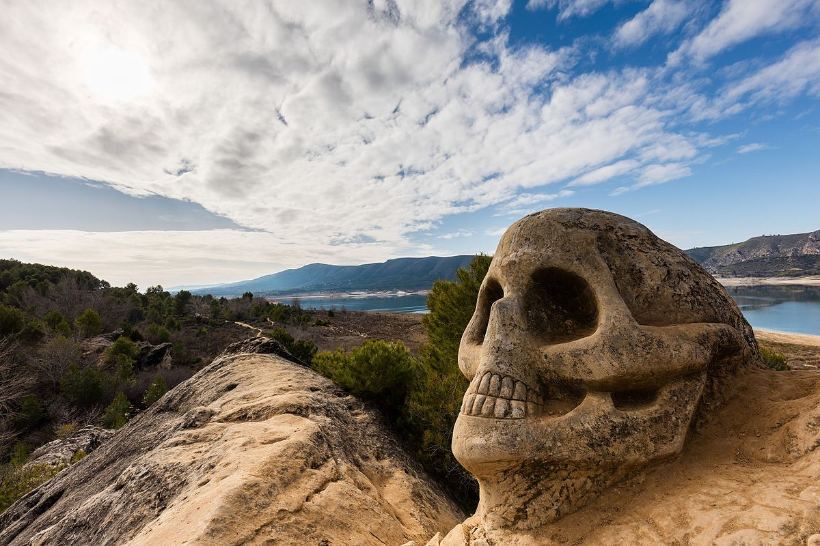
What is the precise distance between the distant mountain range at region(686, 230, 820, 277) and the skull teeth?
167m

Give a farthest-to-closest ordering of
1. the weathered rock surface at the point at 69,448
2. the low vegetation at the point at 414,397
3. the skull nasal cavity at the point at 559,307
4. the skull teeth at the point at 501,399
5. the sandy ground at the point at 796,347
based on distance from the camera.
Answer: the sandy ground at the point at 796,347 → the weathered rock surface at the point at 69,448 → the low vegetation at the point at 414,397 → the skull nasal cavity at the point at 559,307 → the skull teeth at the point at 501,399

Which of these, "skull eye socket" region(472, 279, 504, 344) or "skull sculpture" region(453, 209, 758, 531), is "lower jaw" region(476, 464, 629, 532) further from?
"skull eye socket" region(472, 279, 504, 344)

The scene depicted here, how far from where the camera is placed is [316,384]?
29.4ft

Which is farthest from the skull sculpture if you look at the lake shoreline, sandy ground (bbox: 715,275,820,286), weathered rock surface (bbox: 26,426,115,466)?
sandy ground (bbox: 715,275,820,286)

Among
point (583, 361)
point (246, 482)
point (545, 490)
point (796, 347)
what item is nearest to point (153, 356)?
point (246, 482)

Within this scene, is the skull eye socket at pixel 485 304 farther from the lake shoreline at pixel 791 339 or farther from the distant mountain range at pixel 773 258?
the distant mountain range at pixel 773 258

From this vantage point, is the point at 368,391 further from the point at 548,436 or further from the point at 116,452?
the point at 548,436

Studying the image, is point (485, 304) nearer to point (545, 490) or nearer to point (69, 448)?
point (545, 490)

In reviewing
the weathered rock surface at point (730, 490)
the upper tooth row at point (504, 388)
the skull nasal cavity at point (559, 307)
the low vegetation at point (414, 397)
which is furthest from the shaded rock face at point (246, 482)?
the skull nasal cavity at point (559, 307)

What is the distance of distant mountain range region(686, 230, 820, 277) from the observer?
144625 mm

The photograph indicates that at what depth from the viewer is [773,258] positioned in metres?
165

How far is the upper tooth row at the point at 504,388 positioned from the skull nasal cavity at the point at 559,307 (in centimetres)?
65

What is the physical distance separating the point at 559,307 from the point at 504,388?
127 cm

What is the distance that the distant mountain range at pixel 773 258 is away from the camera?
5694 inches
